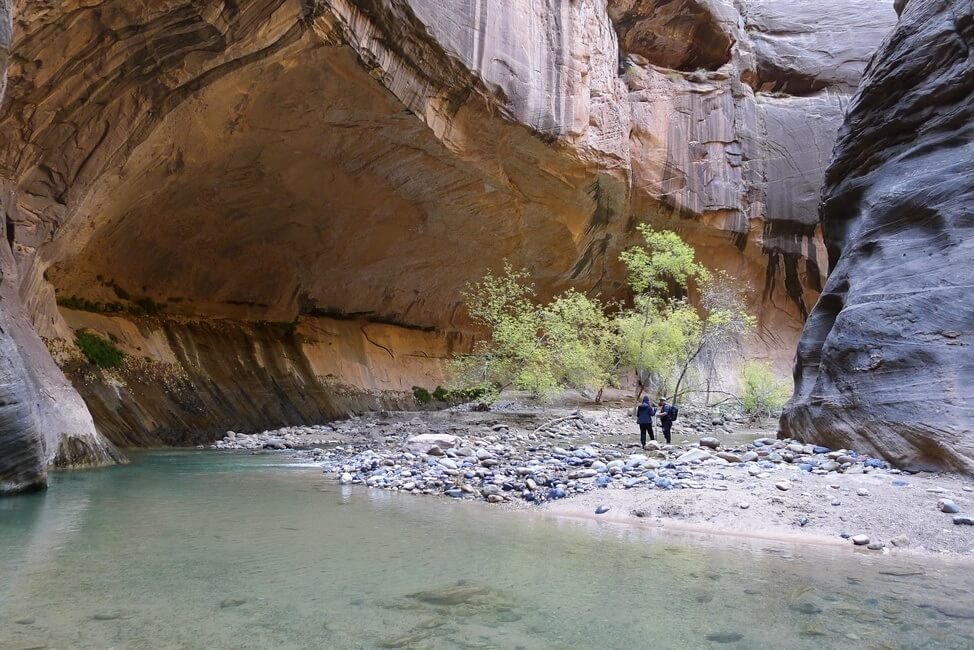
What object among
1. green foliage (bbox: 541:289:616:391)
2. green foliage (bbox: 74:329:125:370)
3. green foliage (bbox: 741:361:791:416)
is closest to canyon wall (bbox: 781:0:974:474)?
green foliage (bbox: 541:289:616:391)

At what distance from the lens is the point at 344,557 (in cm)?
428

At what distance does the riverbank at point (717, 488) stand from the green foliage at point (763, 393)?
1377cm

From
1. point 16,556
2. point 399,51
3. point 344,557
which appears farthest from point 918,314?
point 399,51

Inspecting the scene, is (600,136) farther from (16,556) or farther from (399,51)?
(16,556)

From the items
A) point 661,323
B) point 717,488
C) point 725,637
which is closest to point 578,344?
point 661,323

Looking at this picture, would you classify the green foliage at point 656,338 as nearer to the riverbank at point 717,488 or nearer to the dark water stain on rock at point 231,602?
the riverbank at point 717,488

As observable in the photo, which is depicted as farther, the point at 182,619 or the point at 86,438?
the point at 86,438

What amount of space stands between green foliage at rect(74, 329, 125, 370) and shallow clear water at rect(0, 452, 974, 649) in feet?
28.5

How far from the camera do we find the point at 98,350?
13.7 m

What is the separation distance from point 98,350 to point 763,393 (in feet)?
66.9

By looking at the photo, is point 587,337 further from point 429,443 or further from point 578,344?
point 429,443

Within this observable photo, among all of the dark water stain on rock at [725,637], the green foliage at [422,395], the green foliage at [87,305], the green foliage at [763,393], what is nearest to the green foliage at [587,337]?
the green foliage at [422,395]

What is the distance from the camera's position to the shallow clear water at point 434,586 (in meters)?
2.88

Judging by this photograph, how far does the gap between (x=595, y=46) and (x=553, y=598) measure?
16.9 meters
